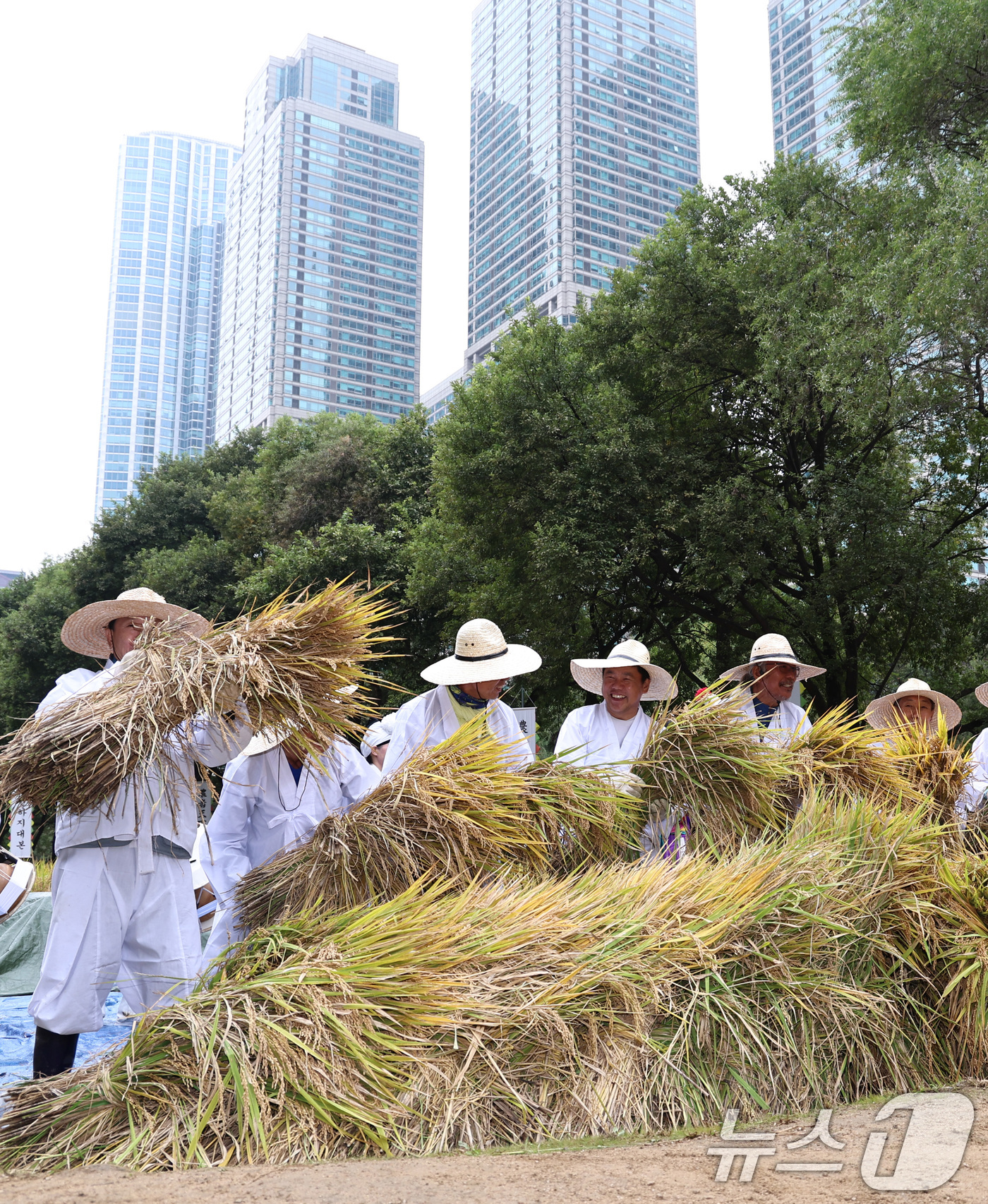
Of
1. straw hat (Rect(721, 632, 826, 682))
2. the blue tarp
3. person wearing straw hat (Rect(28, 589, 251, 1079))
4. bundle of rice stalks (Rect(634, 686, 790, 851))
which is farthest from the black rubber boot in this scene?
straw hat (Rect(721, 632, 826, 682))

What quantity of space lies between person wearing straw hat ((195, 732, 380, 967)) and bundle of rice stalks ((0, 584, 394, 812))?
0.64 metres

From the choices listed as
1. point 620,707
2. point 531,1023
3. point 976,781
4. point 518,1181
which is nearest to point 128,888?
point 531,1023

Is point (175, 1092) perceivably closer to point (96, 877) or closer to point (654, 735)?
point (96, 877)

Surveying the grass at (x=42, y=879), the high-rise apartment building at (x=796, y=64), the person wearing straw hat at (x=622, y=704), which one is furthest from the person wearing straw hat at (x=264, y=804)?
the high-rise apartment building at (x=796, y=64)

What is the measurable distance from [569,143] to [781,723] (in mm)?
73277

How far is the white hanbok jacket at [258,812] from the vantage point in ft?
11.2

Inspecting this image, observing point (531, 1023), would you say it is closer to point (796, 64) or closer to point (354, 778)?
point (354, 778)

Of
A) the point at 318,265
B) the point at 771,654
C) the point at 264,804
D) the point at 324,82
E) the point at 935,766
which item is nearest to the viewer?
the point at 264,804

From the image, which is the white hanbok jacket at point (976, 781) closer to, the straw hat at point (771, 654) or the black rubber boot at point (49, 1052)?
the straw hat at point (771, 654)

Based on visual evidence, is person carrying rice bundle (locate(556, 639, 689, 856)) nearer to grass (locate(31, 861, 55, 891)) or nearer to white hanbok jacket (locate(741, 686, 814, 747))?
white hanbok jacket (locate(741, 686, 814, 747))

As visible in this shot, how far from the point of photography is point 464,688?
378 cm

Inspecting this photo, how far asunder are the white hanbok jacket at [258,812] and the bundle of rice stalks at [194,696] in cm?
78

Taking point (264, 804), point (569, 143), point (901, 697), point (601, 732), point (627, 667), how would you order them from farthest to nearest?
1. point (569, 143)
2. point (901, 697)
3. point (601, 732)
4. point (627, 667)
5. point (264, 804)

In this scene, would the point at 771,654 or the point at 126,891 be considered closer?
the point at 126,891
